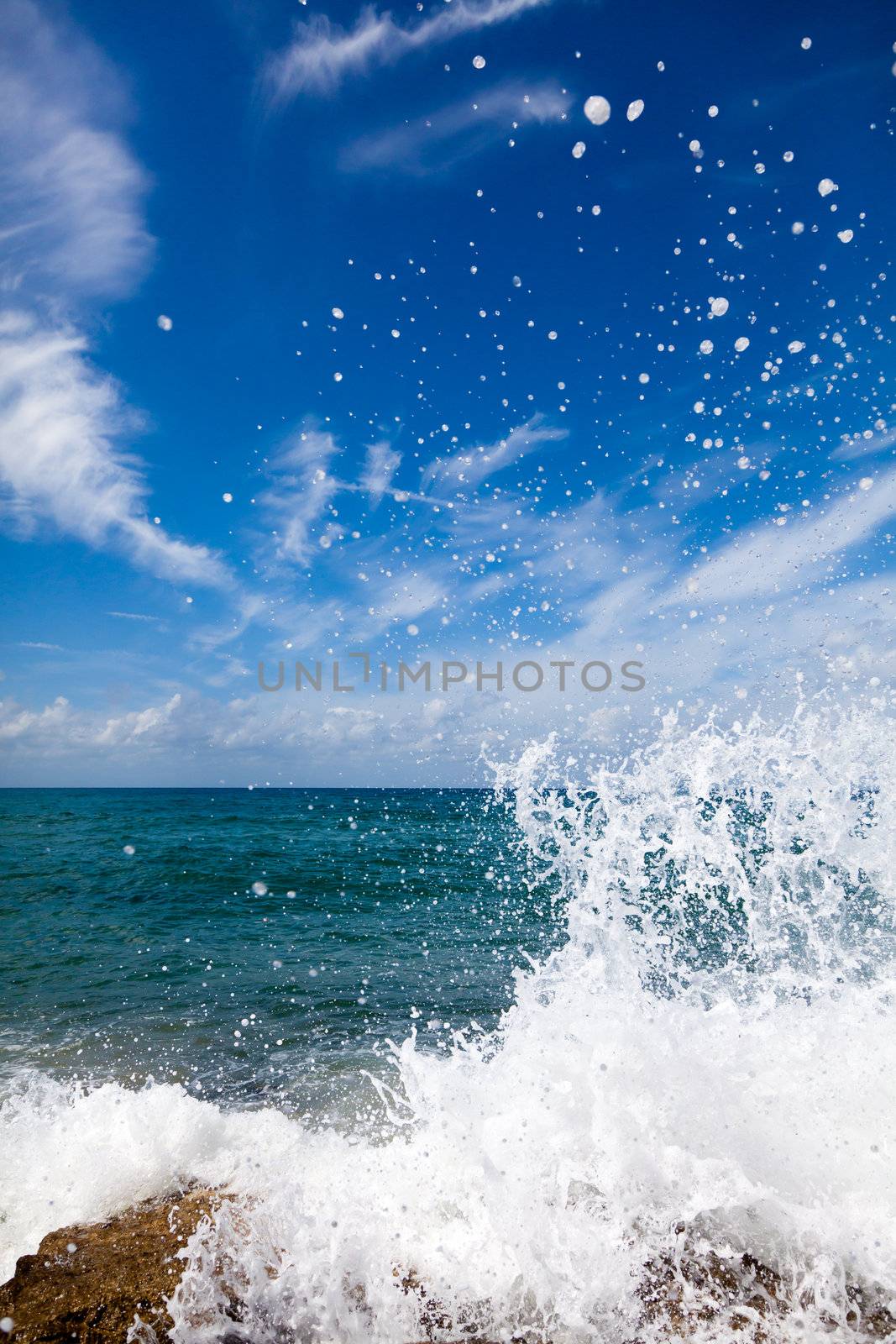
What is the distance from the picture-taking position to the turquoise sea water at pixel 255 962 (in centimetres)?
658

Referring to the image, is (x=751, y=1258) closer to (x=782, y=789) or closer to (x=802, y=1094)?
(x=802, y=1094)

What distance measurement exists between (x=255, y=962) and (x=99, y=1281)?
24.5ft

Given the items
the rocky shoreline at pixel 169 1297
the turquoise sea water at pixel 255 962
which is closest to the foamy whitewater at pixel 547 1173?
the rocky shoreline at pixel 169 1297

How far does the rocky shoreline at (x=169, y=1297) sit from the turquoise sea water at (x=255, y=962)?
2.50 m

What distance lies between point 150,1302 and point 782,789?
7.81 metres

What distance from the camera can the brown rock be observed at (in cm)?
279

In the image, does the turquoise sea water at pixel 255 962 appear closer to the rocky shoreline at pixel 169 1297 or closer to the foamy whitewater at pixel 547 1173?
the foamy whitewater at pixel 547 1173

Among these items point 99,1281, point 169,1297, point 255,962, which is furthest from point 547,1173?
point 255,962

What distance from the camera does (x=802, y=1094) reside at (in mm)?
4082

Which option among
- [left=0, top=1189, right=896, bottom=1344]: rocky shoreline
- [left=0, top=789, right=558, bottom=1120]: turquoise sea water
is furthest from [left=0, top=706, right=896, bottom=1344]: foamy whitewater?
[left=0, top=789, right=558, bottom=1120]: turquoise sea water

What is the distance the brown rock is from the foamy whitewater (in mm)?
169

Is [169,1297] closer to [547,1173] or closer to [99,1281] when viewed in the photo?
[99,1281]

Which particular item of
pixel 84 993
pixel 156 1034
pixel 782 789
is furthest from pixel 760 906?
pixel 84 993

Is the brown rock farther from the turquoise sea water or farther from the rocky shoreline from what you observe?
the turquoise sea water
